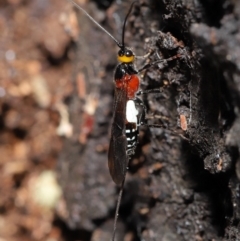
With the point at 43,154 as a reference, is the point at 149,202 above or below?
above

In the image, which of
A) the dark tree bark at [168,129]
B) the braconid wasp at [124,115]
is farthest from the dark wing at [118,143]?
the dark tree bark at [168,129]

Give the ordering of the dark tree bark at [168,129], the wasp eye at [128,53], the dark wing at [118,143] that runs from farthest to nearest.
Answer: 1. the wasp eye at [128,53]
2. the dark wing at [118,143]
3. the dark tree bark at [168,129]

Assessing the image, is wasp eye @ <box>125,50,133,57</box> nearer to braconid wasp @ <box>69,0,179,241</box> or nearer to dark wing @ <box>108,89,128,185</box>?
braconid wasp @ <box>69,0,179,241</box>

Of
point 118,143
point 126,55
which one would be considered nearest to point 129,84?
point 126,55

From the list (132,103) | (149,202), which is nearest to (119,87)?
(132,103)

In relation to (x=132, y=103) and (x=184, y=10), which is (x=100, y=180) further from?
(x=184, y=10)

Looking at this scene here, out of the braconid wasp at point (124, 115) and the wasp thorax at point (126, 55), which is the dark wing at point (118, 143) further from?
the wasp thorax at point (126, 55)
